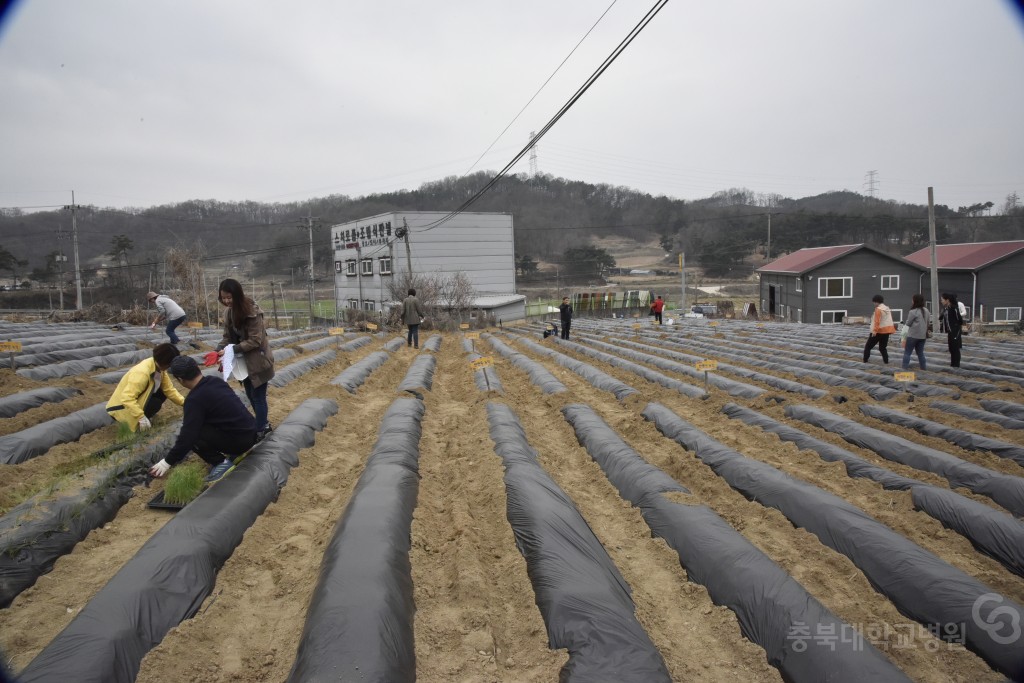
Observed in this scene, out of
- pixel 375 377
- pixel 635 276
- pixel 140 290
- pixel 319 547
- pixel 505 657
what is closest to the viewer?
pixel 505 657

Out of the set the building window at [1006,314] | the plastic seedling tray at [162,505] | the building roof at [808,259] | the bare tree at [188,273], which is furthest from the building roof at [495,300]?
the plastic seedling tray at [162,505]

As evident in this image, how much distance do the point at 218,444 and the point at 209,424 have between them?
19 cm

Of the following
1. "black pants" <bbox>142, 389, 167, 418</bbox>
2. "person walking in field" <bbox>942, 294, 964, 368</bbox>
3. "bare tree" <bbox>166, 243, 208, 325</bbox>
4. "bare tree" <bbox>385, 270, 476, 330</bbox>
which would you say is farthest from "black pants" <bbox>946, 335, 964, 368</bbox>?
"bare tree" <bbox>166, 243, 208, 325</bbox>

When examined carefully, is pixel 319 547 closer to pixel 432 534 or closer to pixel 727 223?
pixel 432 534

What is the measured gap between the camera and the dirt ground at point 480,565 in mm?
2561

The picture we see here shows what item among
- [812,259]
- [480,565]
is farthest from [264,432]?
[812,259]

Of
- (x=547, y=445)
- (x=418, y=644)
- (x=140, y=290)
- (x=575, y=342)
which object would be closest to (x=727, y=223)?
(x=575, y=342)

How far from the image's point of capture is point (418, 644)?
8.57ft

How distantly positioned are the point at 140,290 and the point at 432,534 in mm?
42591

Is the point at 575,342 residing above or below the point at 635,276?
below

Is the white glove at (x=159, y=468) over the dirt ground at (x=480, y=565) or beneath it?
over

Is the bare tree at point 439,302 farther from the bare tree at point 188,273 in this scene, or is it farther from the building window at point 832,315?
the building window at point 832,315

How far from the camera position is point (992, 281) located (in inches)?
1029

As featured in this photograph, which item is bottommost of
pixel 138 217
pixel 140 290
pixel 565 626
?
pixel 565 626
